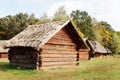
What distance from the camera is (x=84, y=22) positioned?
4370 inches

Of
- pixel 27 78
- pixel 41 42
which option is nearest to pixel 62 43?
pixel 41 42

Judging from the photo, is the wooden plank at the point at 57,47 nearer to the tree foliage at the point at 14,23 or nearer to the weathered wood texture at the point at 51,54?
the weathered wood texture at the point at 51,54

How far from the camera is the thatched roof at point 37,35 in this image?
26562 mm

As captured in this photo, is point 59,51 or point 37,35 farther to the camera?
point 59,51

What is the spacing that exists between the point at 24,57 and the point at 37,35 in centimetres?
305

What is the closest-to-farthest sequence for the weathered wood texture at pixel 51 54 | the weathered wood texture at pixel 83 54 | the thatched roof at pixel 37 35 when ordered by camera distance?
the thatched roof at pixel 37 35 < the weathered wood texture at pixel 51 54 < the weathered wood texture at pixel 83 54

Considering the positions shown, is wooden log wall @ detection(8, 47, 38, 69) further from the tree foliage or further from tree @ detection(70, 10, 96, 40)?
tree @ detection(70, 10, 96, 40)

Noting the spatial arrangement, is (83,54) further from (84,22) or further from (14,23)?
(84,22)

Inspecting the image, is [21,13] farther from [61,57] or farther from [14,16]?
[61,57]

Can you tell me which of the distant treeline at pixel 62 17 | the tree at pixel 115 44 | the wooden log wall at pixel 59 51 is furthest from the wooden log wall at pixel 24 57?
the tree at pixel 115 44

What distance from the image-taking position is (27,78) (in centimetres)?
2150

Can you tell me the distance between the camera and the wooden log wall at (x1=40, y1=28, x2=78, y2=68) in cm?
2836

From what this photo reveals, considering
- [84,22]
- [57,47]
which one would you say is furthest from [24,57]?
[84,22]

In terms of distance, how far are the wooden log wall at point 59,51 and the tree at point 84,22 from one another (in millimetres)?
69108
